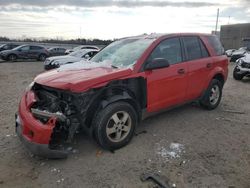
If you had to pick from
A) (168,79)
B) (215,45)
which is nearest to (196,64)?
(168,79)

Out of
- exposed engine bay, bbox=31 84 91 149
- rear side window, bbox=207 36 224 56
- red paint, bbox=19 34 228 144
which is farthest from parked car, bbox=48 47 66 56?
exposed engine bay, bbox=31 84 91 149

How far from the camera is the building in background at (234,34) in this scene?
57856 mm

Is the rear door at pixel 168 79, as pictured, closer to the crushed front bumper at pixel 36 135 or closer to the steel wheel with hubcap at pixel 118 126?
the steel wheel with hubcap at pixel 118 126

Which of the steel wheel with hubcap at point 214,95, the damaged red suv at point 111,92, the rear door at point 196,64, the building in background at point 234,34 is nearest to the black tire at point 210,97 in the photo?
the steel wheel with hubcap at point 214,95

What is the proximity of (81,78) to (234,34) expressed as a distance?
6265 centimetres

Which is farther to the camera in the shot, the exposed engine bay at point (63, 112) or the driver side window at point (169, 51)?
the driver side window at point (169, 51)

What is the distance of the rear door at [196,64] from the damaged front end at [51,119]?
7.77 ft

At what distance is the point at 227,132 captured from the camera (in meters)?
5.10

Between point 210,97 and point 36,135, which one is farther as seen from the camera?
point 210,97

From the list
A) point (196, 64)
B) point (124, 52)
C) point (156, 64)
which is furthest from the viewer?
point (196, 64)

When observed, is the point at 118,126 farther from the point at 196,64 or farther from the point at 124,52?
the point at 196,64

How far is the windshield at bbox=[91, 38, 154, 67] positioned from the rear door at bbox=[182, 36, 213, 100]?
979mm

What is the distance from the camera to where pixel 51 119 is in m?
3.68

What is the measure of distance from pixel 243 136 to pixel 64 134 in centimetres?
311
